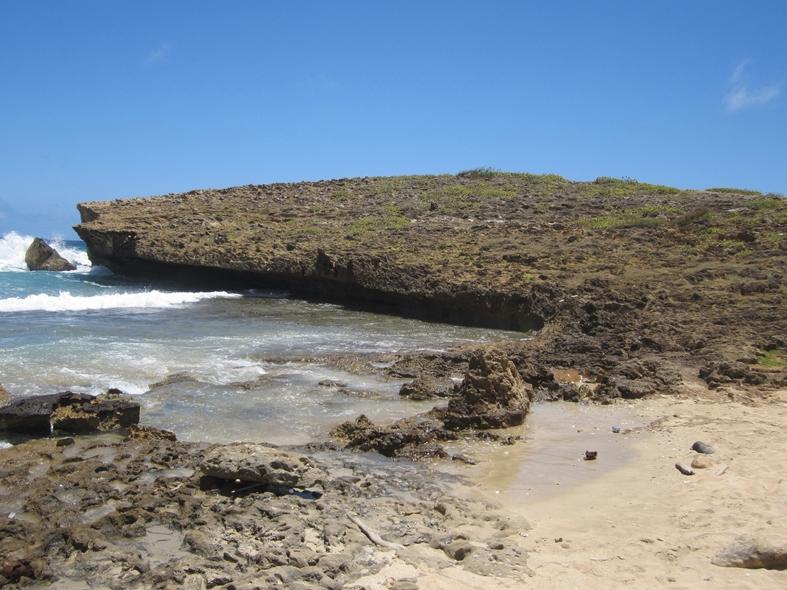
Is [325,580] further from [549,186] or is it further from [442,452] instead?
[549,186]

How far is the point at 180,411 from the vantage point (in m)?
A: 8.98

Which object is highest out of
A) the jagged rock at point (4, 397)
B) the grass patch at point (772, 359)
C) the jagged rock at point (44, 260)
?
the jagged rock at point (44, 260)

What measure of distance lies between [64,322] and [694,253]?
1487 cm

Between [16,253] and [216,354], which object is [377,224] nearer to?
[216,354]

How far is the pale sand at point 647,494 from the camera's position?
485 centimetres

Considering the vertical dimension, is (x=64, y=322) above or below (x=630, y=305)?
below

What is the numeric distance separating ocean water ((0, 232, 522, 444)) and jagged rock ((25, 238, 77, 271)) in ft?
39.9

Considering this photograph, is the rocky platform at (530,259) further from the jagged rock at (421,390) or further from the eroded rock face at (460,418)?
the eroded rock face at (460,418)

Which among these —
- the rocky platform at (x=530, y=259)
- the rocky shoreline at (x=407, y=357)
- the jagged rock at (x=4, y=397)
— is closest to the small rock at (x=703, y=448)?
the rocky shoreline at (x=407, y=357)

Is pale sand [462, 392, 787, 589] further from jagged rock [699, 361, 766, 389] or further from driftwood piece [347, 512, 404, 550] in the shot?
jagged rock [699, 361, 766, 389]

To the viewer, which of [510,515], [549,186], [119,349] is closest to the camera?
[510,515]

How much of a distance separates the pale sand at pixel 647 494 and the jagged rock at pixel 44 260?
94.7ft

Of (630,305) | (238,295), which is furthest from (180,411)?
(238,295)

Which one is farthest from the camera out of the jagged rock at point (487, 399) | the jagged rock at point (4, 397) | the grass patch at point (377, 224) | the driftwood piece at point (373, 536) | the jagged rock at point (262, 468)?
the grass patch at point (377, 224)
